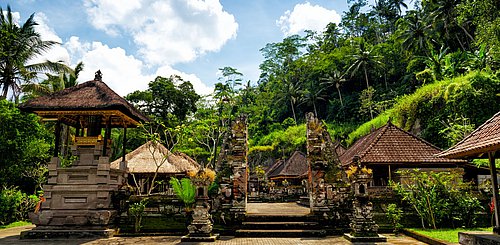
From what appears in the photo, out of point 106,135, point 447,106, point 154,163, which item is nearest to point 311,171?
point 106,135

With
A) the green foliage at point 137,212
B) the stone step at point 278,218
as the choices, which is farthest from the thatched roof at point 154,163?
the stone step at point 278,218

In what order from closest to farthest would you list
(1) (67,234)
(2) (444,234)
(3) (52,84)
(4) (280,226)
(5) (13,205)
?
(2) (444,234), (1) (67,234), (4) (280,226), (5) (13,205), (3) (52,84)

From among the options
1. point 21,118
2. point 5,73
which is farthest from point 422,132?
point 5,73

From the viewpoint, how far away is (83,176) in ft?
32.0

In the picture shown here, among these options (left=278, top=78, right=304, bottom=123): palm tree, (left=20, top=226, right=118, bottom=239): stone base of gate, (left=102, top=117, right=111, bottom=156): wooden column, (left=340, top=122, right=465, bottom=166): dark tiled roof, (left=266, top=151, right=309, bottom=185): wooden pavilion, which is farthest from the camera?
(left=278, top=78, right=304, bottom=123): palm tree

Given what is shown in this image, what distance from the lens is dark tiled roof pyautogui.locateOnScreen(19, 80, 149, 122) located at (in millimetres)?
9578

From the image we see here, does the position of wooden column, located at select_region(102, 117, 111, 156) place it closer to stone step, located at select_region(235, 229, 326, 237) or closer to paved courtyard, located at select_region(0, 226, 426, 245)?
paved courtyard, located at select_region(0, 226, 426, 245)

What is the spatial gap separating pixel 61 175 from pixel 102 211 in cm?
176

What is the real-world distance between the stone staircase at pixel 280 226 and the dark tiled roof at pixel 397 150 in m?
4.30

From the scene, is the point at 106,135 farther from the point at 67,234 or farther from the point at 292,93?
the point at 292,93

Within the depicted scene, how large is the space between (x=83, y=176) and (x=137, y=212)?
79.0 inches

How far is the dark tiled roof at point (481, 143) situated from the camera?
18.5ft

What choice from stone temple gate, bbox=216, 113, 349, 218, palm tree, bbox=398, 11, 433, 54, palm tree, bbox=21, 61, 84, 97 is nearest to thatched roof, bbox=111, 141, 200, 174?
palm tree, bbox=21, 61, 84, 97

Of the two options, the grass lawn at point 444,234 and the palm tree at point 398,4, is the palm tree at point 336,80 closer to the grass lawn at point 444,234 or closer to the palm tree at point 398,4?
the palm tree at point 398,4
